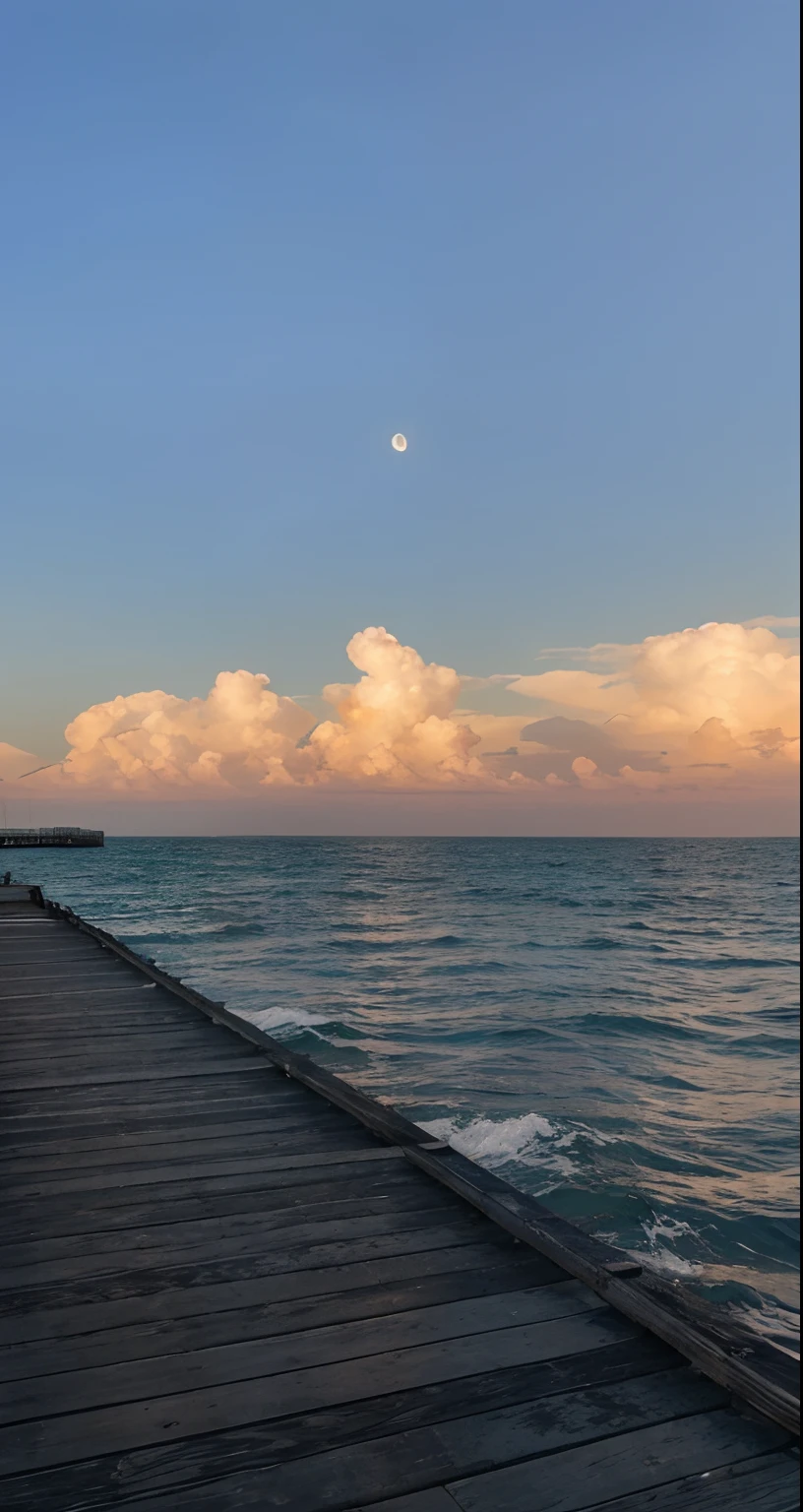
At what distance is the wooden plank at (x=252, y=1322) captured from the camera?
2971 millimetres

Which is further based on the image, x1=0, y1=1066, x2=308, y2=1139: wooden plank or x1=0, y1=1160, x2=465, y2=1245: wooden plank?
x1=0, y1=1066, x2=308, y2=1139: wooden plank

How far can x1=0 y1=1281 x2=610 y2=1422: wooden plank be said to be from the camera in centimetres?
277

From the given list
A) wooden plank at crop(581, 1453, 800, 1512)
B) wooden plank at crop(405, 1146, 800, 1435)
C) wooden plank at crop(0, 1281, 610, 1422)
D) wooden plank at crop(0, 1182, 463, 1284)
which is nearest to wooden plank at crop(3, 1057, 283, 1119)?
wooden plank at crop(0, 1182, 463, 1284)

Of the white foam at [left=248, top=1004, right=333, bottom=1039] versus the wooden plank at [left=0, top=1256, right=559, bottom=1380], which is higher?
the wooden plank at [left=0, top=1256, right=559, bottom=1380]

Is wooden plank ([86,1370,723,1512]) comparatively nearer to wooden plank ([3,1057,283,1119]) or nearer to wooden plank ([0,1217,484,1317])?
wooden plank ([0,1217,484,1317])

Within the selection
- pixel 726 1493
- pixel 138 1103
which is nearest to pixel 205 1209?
pixel 138 1103

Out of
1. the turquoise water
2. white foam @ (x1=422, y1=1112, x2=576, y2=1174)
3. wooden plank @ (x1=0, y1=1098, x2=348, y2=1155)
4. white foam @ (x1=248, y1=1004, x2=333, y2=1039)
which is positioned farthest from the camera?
white foam @ (x1=248, y1=1004, x2=333, y2=1039)

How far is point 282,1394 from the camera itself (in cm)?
278

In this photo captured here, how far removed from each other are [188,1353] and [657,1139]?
28.6 feet

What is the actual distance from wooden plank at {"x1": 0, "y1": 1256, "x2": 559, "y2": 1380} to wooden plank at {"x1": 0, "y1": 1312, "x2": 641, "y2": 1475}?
0.27m

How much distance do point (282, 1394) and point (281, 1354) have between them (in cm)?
21

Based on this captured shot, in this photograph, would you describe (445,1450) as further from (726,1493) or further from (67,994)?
(67,994)

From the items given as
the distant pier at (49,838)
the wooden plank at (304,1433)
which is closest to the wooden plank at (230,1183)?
the wooden plank at (304,1433)

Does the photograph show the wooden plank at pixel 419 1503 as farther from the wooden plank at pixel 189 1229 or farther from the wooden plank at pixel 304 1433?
the wooden plank at pixel 189 1229
